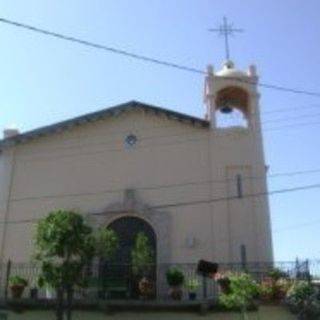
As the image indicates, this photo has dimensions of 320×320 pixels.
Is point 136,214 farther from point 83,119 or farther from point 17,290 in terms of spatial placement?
point 17,290

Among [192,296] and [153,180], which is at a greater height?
[153,180]

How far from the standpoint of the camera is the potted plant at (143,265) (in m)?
20.8

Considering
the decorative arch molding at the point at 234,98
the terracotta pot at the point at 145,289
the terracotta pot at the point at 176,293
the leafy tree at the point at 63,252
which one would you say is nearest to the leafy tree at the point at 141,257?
the terracotta pot at the point at 145,289

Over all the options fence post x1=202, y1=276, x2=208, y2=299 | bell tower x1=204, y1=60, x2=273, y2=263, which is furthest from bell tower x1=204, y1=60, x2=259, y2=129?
fence post x1=202, y1=276, x2=208, y2=299

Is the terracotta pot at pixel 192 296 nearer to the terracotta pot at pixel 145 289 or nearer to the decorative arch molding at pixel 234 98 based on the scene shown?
the terracotta pot at pixel 145 289

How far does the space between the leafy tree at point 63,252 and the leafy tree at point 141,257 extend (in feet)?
7.28

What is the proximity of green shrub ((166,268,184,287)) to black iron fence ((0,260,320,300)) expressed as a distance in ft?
1.48

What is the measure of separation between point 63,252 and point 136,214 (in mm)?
5659

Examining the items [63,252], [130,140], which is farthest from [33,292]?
[130,140]

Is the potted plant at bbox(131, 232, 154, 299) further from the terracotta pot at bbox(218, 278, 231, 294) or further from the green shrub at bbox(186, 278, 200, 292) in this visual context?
the terracotta pot at bbox(218, 278, 231, 294)

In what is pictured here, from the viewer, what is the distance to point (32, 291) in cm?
2123

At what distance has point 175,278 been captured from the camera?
2109cm

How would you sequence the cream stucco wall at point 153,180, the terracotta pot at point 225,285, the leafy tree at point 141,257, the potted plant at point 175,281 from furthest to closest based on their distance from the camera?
the cream stucco wall at point 153,180
the leafy tree at point 141,257
the potted plant at point 175,281
the terracotta pot at point 225,285

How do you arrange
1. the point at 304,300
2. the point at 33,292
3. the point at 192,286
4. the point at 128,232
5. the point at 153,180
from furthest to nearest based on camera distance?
1. the point at 153,180
2. the point at 128,232
3. the point at 192,286
4. the point at 33,292
5. the point at 304,300
